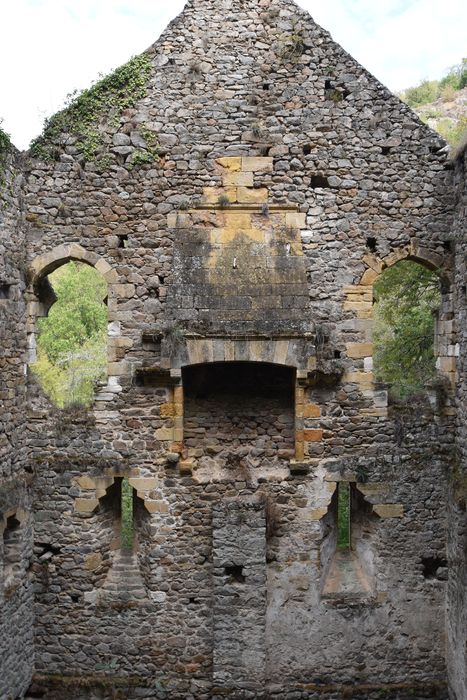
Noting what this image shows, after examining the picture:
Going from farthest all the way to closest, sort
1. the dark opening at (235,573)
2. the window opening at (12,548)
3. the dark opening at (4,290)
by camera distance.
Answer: the dark opening at (235,573), the window opening at (12,548), the dark opening at (4,290)

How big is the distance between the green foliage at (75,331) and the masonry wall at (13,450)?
11.7 metres

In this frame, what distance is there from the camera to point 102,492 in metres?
9.09

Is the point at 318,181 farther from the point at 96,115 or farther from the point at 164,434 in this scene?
the point at 164,434

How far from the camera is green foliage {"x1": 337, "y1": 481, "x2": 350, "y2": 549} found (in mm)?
10055

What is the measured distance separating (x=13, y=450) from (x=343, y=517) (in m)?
6.66

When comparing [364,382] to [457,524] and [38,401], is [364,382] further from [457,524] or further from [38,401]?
[38,401]

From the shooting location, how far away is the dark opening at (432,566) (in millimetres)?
9188

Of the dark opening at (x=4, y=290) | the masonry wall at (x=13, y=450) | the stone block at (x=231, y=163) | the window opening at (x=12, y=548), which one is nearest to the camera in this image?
the masonry wall at (x=13, y=450)

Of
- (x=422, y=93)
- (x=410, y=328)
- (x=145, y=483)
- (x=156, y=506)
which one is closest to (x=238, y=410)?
(x=145, y=483)

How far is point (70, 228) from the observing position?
9.17m

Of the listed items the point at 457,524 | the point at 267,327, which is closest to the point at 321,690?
the point at 457,524

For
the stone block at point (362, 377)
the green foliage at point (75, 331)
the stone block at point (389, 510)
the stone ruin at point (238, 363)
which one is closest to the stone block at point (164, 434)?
the stone ruin at point (238, 363)

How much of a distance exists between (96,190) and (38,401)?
328cm

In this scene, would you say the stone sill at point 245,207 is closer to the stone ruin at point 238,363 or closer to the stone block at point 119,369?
the stone ruin at point 238,363
